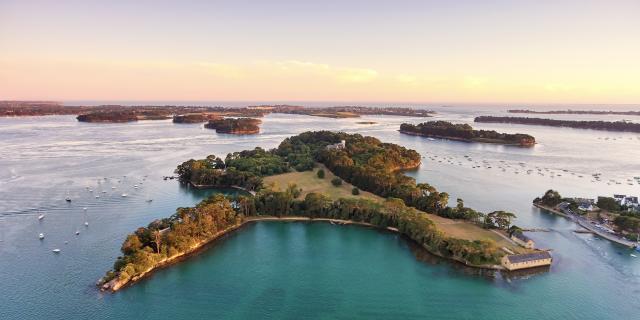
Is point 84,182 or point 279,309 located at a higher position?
point 84,182

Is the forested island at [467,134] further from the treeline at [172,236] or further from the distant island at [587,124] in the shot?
the treeline at [172,236]

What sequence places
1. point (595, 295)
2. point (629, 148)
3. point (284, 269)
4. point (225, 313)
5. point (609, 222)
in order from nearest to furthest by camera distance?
point (225, 313) → point (595, 295) → point (284, 269) → point (609, 222) → point (629, 148)

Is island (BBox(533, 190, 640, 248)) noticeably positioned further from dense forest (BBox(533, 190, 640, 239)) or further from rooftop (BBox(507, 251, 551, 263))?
rooftop (BBox(507, 251, 551, 263))

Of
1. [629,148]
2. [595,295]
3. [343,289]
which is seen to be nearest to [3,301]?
[343,289]

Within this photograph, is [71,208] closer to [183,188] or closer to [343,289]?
[183,188]

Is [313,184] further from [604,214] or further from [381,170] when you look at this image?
[604,214]

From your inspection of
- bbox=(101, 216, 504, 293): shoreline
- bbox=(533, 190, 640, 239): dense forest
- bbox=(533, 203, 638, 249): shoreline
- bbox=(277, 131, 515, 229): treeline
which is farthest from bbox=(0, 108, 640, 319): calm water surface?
bbox=(277, 131, 515, 229): treeline
